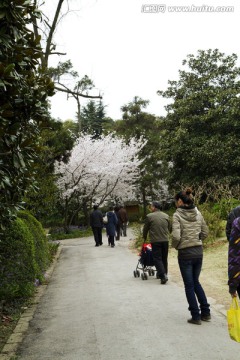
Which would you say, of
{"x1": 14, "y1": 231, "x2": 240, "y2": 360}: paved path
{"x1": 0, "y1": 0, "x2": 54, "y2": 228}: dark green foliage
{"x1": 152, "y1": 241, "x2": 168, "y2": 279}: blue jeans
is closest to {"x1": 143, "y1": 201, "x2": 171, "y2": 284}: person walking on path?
{"x1": 152, "y1": 241, "x2": 168, "y2": 279}: blue jeans

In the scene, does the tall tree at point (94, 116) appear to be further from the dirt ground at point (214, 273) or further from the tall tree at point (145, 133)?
the dirt ground at point (214, 273)

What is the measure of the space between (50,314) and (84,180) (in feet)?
74.2

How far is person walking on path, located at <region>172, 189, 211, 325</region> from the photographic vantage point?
230 inches

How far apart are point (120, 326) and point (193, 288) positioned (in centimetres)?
114

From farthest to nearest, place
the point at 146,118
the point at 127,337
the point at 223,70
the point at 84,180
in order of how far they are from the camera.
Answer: the point at 146,118
the point at 223,70
the point at 84,180
the point at 127,337

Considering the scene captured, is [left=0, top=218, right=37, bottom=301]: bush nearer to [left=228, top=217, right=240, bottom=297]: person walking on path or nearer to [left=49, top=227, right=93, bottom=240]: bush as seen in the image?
[left=228, top=217, right=240, bottom=297]: person walking on path

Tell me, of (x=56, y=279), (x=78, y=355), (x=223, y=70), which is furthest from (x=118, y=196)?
(x=78, y=355)

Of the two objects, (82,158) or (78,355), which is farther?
(82,158)

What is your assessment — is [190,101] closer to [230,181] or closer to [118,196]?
[230,181]

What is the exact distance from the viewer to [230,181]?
1093 inches

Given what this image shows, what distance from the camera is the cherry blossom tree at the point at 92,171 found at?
95.0ft

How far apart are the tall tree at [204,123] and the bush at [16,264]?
2138 centimetres

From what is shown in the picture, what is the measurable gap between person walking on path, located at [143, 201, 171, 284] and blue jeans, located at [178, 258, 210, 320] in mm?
3177

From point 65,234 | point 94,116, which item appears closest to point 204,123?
point 65,234
